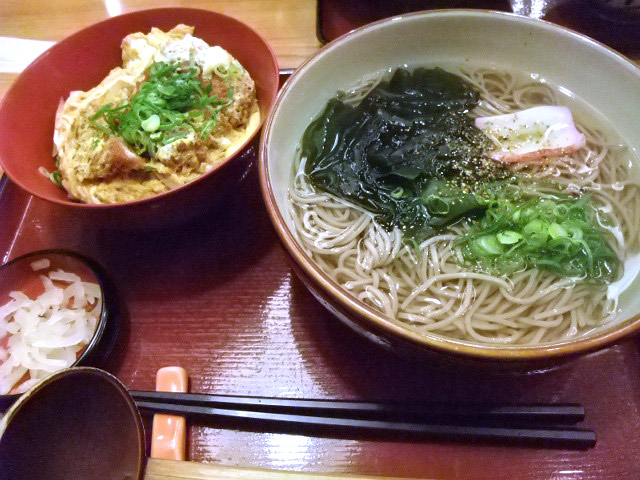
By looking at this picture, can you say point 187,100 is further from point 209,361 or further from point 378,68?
point 209,361

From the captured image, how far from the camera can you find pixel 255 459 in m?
1.15

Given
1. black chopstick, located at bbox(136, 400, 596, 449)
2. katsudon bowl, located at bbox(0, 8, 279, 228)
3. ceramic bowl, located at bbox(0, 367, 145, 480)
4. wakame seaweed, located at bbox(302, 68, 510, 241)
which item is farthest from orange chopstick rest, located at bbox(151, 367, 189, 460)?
wakame seaweed, located at bbox(302, 68, 510, 241)

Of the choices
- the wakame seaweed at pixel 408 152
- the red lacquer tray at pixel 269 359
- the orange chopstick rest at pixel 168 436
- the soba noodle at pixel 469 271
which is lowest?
the orange chopstick rest at pixel 168 436

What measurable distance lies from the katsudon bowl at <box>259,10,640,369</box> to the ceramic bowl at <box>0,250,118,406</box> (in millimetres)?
586

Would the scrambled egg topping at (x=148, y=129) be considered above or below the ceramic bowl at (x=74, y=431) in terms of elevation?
above

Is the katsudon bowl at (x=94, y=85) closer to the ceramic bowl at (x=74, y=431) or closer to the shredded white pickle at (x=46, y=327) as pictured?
the shredded white pickle at (x=46, y=327)

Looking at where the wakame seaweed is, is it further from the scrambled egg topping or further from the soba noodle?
the scrambled egg topping

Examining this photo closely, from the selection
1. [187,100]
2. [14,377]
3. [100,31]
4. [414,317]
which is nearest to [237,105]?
[187,100]

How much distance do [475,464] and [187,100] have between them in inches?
57.5

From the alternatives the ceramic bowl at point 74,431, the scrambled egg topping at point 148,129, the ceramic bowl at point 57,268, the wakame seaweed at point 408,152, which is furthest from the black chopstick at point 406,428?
the scrambled egg topping at point 148,129

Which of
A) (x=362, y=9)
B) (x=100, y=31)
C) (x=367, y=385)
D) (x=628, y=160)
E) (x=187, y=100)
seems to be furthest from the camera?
(x=362, y=9)

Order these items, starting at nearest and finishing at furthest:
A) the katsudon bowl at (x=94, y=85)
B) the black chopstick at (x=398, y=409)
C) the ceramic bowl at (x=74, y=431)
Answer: the ceramic bowl at (x=74, y=431) < the black chopstick at (x=398, y=409) < the katsudon bowl at (x=94, y=85)

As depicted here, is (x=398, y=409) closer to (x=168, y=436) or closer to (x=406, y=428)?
(x=406, y=428)

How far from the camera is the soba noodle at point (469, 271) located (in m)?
1.25
